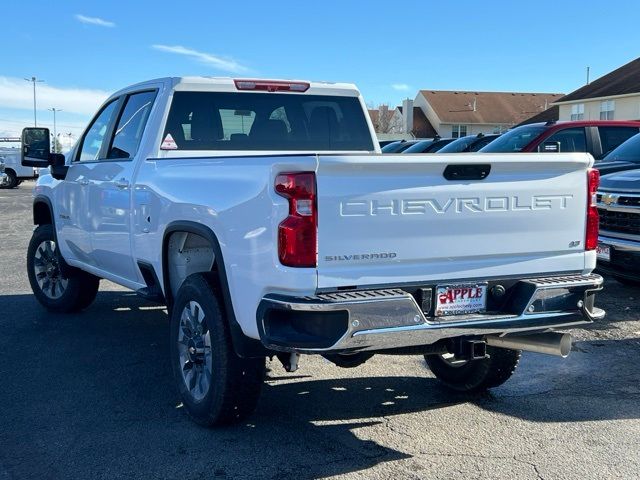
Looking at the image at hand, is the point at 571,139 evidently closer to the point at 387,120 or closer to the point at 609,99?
the point at 609,99

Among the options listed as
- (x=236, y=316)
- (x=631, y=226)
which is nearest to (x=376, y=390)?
(x=236, y=316)

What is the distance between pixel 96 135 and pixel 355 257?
390 centimetres

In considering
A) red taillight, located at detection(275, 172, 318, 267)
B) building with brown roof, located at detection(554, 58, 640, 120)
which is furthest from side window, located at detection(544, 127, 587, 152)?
building with brown roof, located at detection(554, 58, 640, 120)

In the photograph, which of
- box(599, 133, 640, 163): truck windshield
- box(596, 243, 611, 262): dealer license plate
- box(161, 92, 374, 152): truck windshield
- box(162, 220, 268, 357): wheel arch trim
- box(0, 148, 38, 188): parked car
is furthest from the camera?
box(0, 148, 38, 188): parked car

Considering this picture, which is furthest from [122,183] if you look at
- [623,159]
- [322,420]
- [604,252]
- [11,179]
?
[11,179]

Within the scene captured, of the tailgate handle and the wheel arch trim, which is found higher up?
the tailgate handle

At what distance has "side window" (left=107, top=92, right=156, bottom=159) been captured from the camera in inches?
227

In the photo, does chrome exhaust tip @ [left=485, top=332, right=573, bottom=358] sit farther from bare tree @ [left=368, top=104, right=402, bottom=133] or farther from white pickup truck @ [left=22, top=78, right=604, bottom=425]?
bare tree @ [left=368, top=104, right=402, bottom=133]

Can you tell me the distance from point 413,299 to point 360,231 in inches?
17.4

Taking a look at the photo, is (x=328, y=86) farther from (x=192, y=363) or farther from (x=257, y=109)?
(x=192, y=363)

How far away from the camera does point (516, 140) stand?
429 inches

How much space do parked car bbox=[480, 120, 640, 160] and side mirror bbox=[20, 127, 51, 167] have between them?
20.0ft

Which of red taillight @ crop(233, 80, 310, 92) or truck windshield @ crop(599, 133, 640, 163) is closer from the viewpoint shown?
red taillight @ crop(233, 80, 310, 92)

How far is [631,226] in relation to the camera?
7141 mm
